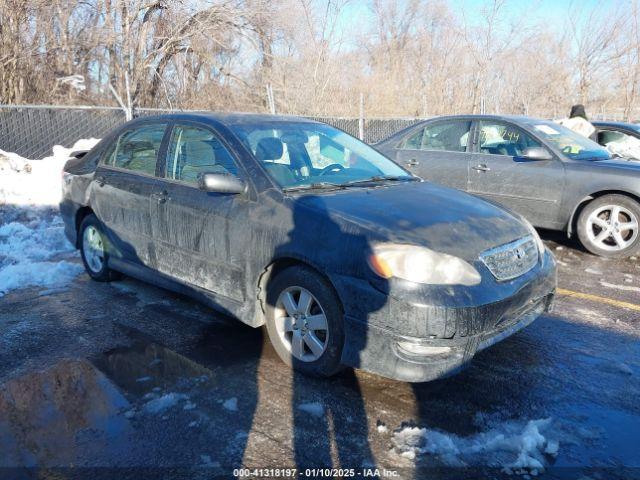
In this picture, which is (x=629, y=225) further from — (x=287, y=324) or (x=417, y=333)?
(x=287, y=324)

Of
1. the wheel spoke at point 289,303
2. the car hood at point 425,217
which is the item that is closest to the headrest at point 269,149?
the car hood at point 425,217

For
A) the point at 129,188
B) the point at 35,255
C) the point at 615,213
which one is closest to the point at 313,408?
the point at 129,188

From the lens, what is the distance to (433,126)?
25.0ft

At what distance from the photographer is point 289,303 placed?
3396 mm

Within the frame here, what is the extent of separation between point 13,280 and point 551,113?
2728 centimetres

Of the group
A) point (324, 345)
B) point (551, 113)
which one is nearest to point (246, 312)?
point (324, 345)

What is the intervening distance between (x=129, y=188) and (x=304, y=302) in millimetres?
2199

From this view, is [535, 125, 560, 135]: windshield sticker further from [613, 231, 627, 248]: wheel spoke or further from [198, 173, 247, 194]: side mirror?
[198, 173, 247, 194]: side mirror

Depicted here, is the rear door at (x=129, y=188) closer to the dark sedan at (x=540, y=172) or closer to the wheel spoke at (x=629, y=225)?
the dark sedan at (x=540, y=172)

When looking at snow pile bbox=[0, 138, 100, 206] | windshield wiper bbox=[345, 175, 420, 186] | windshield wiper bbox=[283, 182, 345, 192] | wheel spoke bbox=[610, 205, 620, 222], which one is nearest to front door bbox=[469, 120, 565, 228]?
wheel spoke bbox=[610, 205, 620, 222]

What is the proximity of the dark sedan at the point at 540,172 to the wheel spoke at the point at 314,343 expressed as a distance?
3954 millimetres

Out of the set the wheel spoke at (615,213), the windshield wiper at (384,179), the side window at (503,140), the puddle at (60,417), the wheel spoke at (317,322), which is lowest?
the puddle at (60,417)

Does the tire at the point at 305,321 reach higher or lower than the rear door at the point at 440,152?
lower

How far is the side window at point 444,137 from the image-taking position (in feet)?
24.0
